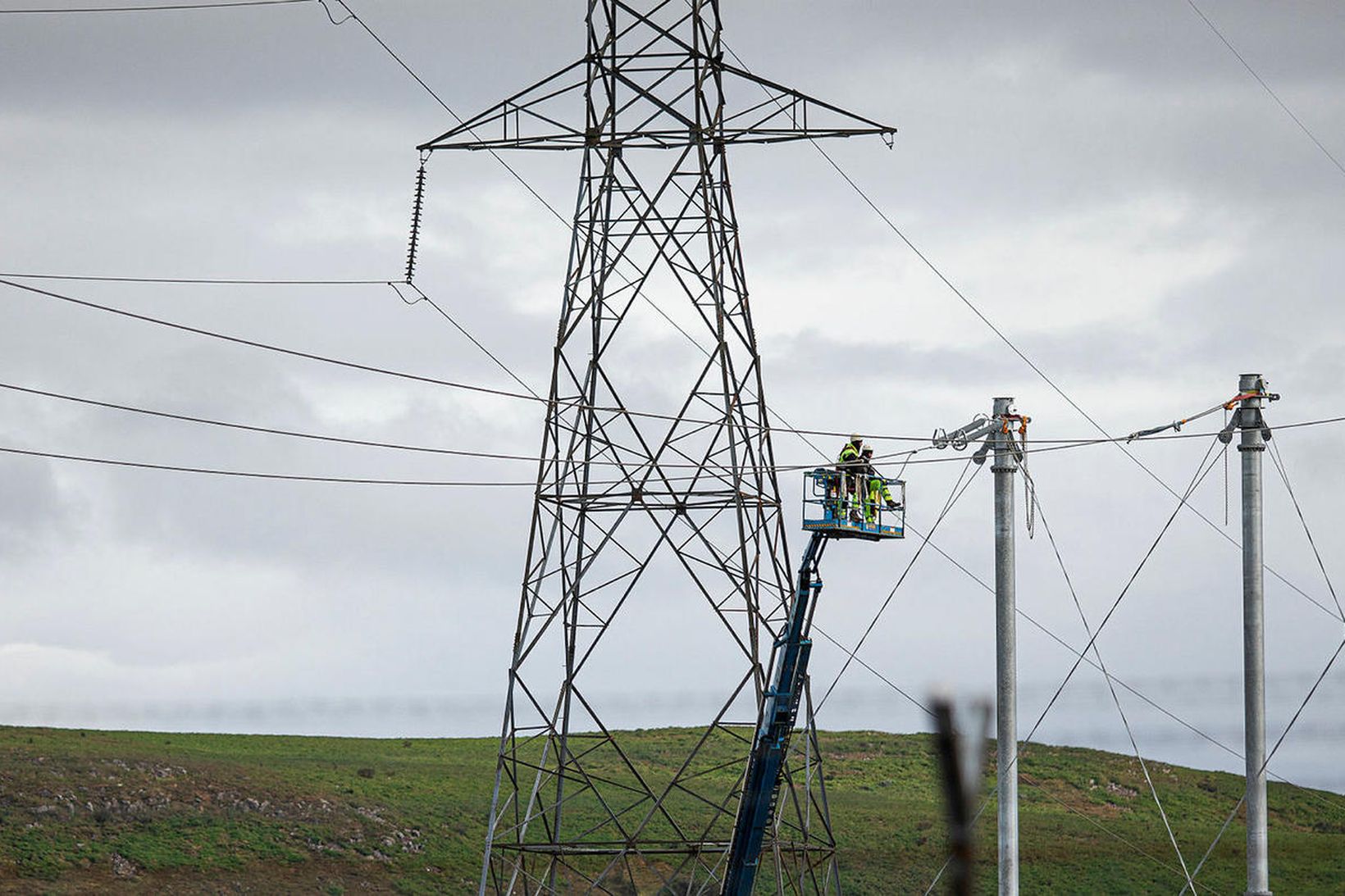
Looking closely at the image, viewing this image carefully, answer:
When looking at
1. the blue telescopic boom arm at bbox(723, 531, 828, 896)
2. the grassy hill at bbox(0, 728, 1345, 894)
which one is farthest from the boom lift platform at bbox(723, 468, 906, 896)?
the grassy hill at bbox(0, 728, 1345, 894)

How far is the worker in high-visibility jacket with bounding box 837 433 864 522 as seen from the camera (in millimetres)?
35969

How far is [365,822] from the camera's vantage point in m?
70.9

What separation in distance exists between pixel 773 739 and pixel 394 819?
39.5 meters

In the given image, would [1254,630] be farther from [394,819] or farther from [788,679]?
[394,819]

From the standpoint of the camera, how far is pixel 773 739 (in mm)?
35594

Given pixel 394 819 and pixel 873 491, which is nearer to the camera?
pixel 873 491

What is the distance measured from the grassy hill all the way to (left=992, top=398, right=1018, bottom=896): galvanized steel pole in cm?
3085

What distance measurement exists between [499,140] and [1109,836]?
185ft

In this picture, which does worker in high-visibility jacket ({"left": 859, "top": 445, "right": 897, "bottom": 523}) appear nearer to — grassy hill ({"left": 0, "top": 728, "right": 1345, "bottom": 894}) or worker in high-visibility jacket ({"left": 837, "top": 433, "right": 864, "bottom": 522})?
worker in high-visibility jacket ({"left": 837, "top": 433, "right": 864, "bottom": 522})

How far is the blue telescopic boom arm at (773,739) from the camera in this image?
3566cm

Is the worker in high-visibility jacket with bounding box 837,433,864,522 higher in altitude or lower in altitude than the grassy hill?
higher

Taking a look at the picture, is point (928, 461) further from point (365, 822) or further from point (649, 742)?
point (649, 742)

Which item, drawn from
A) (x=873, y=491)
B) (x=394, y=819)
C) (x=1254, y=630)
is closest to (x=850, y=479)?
(x=873, y=491)

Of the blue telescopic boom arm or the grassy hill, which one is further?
the grassy hill
